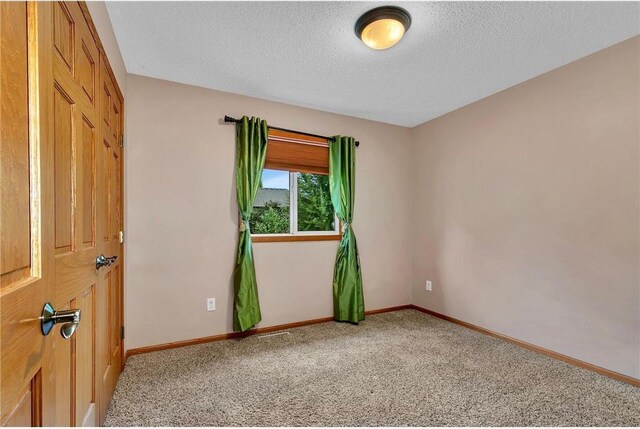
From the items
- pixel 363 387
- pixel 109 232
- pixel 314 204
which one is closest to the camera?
pixel 109 232

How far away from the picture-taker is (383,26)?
1857 mm

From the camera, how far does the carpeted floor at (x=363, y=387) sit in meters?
1.70

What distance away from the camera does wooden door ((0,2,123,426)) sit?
601 millimetres

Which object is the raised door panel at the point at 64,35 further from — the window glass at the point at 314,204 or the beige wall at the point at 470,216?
the window glass at the point at 314,204

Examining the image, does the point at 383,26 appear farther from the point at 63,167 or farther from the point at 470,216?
the point at 470,216

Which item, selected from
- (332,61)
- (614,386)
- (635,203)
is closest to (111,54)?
(332,61)

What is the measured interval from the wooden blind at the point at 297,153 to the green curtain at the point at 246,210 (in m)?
0.18

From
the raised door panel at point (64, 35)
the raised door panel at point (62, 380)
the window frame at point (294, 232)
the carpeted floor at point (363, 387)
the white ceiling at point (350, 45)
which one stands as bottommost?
the carpeted floor at point (363, 387)

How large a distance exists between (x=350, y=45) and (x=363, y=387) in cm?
235

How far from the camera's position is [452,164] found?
338cm

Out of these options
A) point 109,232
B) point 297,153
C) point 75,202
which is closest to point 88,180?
point 75,202

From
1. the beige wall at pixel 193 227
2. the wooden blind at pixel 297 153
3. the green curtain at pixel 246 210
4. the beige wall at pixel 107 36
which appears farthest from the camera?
the wooden blind at pixel 297 153

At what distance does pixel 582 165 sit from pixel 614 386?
154 centimetres

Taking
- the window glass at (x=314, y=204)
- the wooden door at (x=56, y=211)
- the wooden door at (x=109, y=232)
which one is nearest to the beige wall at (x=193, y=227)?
the window glass at (x=314, y=204)
